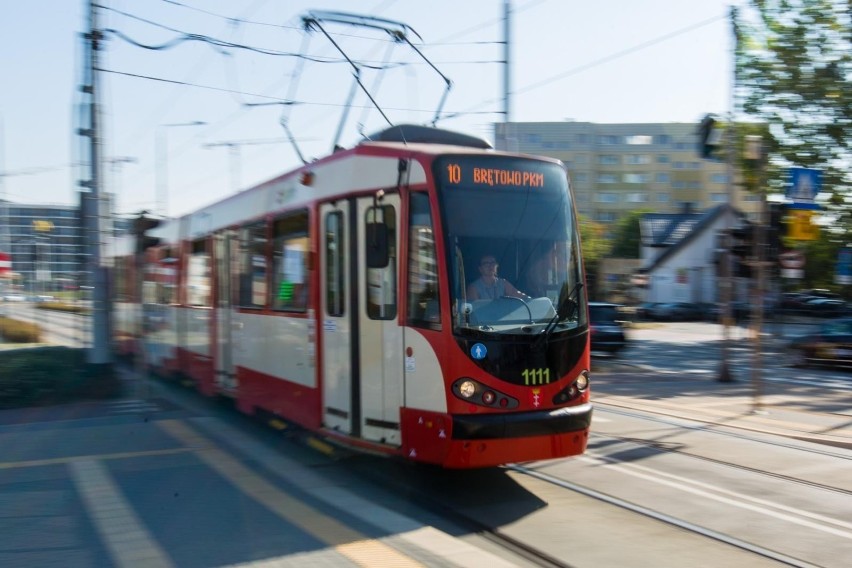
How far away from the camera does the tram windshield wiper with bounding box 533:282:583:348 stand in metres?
7.15

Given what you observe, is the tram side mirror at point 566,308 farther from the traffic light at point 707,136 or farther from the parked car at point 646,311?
the parked car at point 646,311

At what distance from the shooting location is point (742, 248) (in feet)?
46.0

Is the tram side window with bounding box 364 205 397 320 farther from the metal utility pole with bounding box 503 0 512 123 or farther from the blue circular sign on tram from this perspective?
the metal utility pole with bounding box 503 0 512 123

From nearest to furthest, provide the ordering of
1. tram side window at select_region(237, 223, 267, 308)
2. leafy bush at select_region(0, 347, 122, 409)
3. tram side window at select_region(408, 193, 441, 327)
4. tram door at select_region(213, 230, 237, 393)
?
tram side window at select_region(408, 193, 441, 327) < tram side window at select_region(237, 223, 267, 308) < tram door at select_region(213, 230, 237, 393) < leafy bush at select_region(0, 347, 122, 409)

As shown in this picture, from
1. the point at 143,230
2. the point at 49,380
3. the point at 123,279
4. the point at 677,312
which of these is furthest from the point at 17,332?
the point at 677,312

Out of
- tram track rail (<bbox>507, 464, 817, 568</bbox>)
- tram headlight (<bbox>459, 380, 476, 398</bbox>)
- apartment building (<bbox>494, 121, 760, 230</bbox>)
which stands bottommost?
tram track rail (<bbox>507, 464, 817, 568</bbox>)

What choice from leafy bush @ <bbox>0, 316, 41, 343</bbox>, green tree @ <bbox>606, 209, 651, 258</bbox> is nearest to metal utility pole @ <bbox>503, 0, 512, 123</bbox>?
leafy bush @ <bbox>0, 316, 41, 343</bbox>

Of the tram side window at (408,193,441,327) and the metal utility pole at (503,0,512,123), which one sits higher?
the metal utility pole at (503,0,512,123)

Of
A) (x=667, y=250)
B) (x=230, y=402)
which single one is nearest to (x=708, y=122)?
(x=230, y=402)

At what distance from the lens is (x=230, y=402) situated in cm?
1377

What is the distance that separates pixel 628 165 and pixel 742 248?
8699cm

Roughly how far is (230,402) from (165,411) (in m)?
1.45

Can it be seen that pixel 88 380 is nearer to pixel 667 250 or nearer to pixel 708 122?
pixel 708 122

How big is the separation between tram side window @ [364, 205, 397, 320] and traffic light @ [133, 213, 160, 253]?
1066cm
